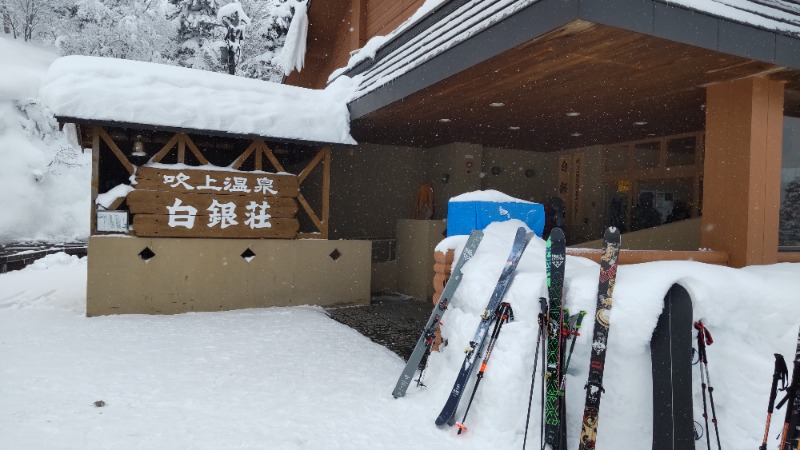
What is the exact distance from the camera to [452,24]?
19.6ft

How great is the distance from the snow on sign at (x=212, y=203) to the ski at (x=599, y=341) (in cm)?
630

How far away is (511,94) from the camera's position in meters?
6.56

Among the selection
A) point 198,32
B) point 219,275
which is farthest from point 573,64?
point 198,32

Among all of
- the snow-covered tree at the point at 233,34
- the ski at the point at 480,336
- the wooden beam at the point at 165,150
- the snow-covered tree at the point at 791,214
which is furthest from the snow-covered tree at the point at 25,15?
the snow-covered tree at the point at 791,214

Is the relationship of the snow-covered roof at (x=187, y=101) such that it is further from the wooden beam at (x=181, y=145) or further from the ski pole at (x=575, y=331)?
the ski pole at (x=575, y=331)

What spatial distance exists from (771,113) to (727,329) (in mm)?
3347

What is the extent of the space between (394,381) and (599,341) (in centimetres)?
231

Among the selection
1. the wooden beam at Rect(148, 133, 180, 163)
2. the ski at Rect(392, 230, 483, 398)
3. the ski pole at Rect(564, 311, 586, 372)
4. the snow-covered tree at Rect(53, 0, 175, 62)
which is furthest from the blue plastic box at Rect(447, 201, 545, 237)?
the snow-covered tree at Rect(53, 0, 175, 62)

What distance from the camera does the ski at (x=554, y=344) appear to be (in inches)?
132

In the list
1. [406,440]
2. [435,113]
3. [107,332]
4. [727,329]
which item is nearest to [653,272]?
[727,329]

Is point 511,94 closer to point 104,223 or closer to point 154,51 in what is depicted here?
point 104,223

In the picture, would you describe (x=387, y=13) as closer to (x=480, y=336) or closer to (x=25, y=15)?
(x=480, y=336)

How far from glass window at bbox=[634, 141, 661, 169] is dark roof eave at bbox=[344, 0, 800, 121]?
509cm

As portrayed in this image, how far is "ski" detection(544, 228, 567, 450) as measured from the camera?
336 centimetres
